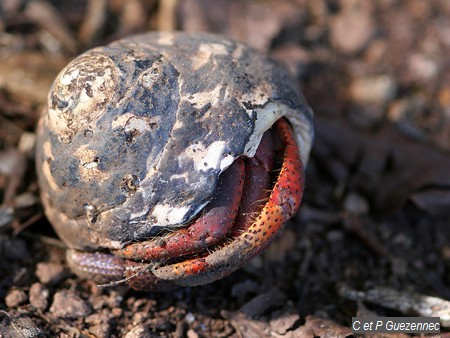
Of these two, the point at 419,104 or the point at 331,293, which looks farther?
the point at 419,104

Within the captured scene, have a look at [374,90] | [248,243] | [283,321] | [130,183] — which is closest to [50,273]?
[130,183]

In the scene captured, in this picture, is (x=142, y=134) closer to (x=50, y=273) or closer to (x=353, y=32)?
(x=50, y=273)

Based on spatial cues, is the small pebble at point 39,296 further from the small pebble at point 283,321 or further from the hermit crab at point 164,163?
the small pebble at point 283,321

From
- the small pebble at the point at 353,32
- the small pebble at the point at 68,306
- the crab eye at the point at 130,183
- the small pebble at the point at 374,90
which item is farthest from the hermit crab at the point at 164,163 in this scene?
the small pebble at the point at 353,32

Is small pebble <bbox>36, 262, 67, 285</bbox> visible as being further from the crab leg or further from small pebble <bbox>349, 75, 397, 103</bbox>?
small pebble <bbox>349, 75, 397, 103</bbox>

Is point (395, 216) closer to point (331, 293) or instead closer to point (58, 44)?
point (331, 293)

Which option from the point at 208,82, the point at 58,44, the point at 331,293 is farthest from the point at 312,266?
the point at 58,44
